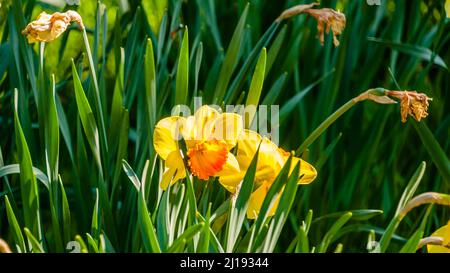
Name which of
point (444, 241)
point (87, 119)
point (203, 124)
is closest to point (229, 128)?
point (203, 124)

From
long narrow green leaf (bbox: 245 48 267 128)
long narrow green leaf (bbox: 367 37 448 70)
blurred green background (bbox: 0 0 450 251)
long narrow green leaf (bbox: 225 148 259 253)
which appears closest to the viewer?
long narrow green leaf (bbox: 225 148 259 253)

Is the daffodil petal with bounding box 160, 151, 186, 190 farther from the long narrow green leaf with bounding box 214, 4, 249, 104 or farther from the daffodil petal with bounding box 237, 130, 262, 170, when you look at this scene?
the long narrow green leaf with bounding box 214, 4, 249, 104

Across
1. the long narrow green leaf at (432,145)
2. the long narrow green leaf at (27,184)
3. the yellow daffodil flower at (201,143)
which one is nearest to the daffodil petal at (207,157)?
the yellow daffodil flower at (201,143)

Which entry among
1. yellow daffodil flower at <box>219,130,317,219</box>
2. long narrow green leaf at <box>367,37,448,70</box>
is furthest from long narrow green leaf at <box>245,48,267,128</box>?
long narrow green leaf at <box>367,37,448,70</box>

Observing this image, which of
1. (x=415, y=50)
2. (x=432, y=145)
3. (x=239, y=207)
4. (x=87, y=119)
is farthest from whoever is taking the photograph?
(x=415, y=50)

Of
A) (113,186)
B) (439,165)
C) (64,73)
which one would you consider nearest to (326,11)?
(439,165)

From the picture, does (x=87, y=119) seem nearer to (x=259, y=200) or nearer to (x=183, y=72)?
(x=183, y=72)

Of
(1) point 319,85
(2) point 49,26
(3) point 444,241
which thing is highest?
(2) point 49,26
